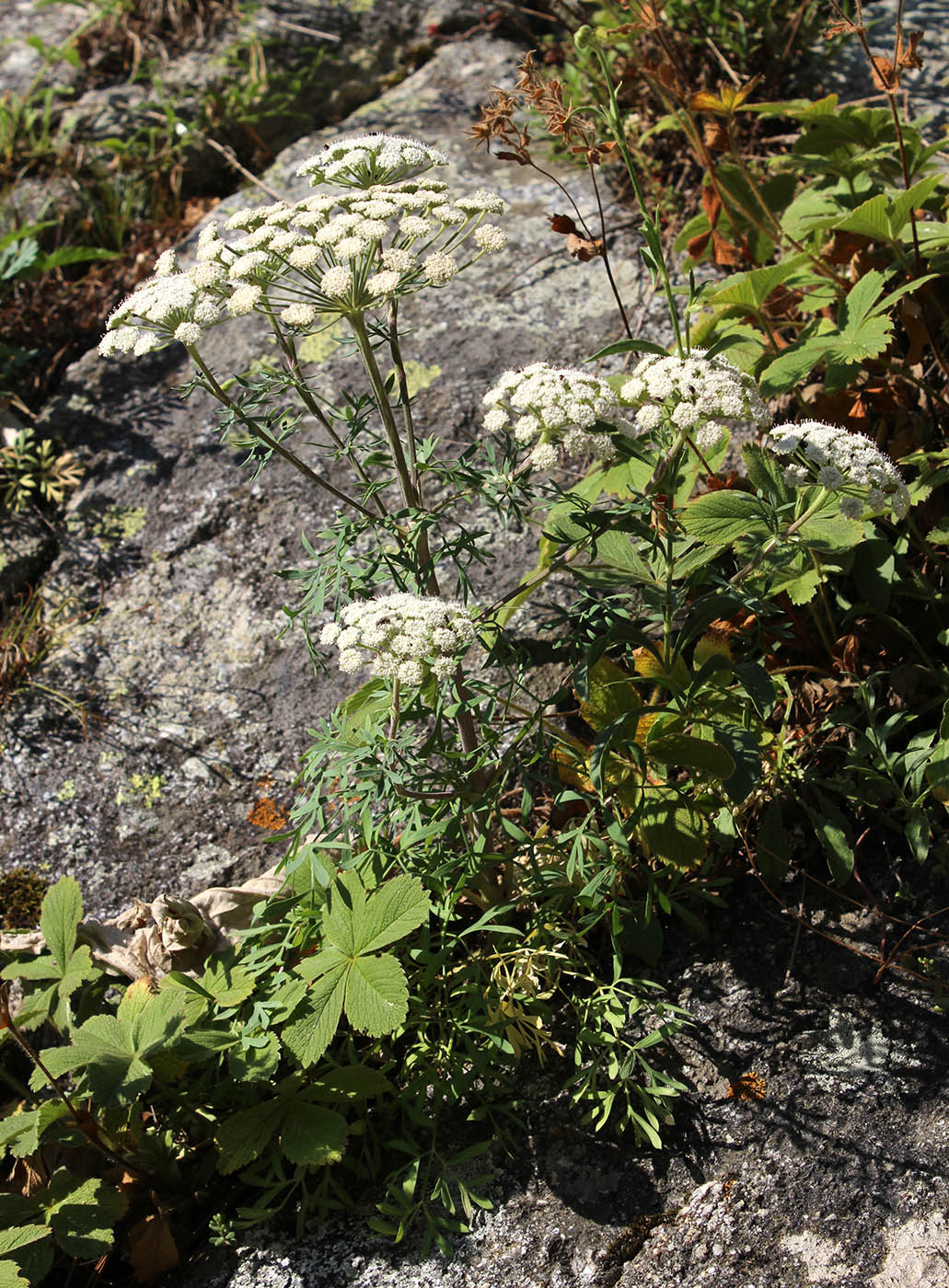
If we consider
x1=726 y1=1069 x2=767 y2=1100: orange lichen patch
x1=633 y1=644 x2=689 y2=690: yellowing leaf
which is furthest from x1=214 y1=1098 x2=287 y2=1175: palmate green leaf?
x1=633 y1=644 x2=689 y2=690: yellowing leaf

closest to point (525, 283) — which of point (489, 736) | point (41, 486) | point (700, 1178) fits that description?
point (41, 486)

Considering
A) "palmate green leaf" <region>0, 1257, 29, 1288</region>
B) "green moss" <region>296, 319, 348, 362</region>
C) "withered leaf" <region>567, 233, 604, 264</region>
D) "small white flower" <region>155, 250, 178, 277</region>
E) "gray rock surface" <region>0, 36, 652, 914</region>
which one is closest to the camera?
"palmate green leaf" <region>0, 1257, 29, 1288</region>

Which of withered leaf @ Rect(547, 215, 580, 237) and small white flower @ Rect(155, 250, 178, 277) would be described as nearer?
small white flower @ Rect(155, 250, 178, 277)

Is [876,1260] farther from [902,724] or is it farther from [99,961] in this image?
[99,961]

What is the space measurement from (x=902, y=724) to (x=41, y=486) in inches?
119

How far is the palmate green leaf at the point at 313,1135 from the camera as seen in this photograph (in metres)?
2.00

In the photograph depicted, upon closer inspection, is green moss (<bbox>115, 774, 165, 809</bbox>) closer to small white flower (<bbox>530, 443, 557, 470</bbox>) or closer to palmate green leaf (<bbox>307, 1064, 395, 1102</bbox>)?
palmate green leaf (<bbox>307, 1064, 395, 1102</bbox>)

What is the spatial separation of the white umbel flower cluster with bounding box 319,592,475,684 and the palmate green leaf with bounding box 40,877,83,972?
0.99 m

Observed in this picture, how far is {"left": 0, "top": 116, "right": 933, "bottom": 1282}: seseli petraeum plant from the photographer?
1.99 metres

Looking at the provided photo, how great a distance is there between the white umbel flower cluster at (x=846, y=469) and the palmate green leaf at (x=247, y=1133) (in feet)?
5.73

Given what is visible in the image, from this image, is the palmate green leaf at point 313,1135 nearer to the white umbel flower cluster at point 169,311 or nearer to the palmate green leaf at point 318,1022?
the palmate green leaf at point 318,1022

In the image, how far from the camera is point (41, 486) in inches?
144

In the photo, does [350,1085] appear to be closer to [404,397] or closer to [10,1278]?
[10,1278]

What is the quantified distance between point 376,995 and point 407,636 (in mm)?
714
